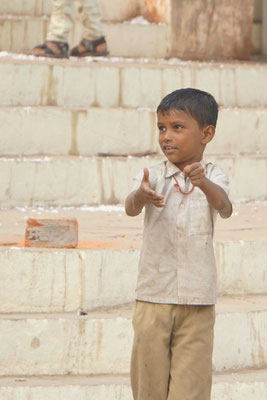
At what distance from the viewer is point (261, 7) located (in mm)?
9461

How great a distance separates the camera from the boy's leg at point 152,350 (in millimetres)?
3303

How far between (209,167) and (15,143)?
341 cm

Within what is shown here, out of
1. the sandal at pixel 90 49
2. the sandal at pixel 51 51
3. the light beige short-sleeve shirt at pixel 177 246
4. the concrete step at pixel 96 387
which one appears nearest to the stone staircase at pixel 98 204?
the concrete step at pixel 96 387

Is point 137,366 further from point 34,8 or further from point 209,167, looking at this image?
point 34,8

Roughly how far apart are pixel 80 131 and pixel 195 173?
12.1 ft

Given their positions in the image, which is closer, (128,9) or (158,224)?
(158,224)

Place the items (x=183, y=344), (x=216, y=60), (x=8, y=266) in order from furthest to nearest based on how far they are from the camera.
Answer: (x=216, y=60)
(x=8, y=266)
(x=183, y=344)

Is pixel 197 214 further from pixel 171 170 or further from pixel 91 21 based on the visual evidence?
pixel 91 21

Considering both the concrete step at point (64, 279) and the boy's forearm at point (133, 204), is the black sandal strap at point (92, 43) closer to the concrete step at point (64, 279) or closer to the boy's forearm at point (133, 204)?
the concrete step at point (64, 279)

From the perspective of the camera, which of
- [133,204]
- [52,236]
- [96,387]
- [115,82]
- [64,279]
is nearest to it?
[133,204]

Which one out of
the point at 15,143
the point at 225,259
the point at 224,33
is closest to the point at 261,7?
the point at 224,33

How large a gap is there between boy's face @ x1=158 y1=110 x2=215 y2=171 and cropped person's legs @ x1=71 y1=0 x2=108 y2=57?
4.76 metres

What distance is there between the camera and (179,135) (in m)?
3.30

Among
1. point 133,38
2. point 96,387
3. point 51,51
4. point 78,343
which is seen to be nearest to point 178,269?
point 96,387
